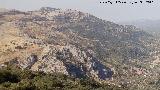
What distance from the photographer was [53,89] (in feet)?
359

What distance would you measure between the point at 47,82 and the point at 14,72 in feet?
41.7

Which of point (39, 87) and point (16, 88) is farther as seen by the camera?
point (39, 87)

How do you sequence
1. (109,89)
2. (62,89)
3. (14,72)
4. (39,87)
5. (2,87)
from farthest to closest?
(109,89), (14,72), (62,89), (39,87), (2,87)

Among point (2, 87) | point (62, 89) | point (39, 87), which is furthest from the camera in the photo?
point (62, 89)

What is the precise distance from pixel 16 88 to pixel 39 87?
1050cm

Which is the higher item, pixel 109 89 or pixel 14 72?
pixel 14 72

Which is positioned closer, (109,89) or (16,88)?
(16,88)

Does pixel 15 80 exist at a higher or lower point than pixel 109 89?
higher

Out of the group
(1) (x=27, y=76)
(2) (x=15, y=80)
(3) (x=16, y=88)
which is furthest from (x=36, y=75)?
(3) (x=16, y=88)

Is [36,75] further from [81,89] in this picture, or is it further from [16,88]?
[16,88]

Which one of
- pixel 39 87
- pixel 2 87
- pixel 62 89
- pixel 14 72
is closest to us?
pixel 2 87

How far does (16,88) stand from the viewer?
9806 cm

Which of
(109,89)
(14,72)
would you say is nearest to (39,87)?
(14,72)

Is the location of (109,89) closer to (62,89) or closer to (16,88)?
(62,89)
